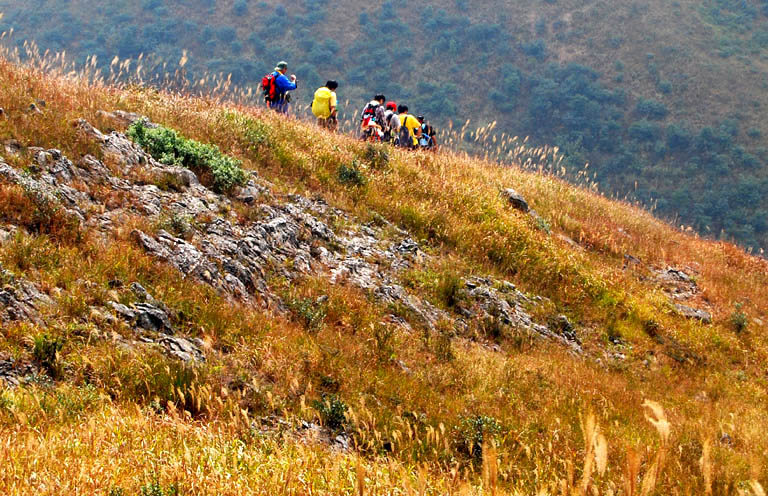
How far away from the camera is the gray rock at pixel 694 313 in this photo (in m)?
12.1

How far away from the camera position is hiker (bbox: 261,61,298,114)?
17.1m

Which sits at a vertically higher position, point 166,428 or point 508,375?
point 166,428

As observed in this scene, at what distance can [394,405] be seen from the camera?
228 inches

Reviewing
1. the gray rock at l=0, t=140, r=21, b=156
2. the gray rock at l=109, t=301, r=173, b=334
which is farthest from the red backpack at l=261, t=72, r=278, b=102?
the gray rock at l=109, t=301, r=173, b=334

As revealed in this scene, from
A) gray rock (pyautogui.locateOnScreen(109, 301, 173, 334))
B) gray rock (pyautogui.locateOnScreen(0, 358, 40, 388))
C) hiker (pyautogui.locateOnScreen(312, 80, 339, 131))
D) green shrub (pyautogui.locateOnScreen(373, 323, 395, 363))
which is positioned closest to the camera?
gray rock (pyautogui.locateOnScreen(0, 358, 40, 388))

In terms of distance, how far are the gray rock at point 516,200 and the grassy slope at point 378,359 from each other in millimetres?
655

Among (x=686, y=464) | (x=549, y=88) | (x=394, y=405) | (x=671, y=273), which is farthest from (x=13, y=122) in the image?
(x=549, y=88)

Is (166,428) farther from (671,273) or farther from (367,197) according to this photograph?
(671,273)

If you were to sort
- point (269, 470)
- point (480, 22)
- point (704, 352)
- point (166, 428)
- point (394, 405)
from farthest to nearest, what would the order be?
point (480, 22), point (704, 352), point (394, 405), point (166, 428), point (269, 470)

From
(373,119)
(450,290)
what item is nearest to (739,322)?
(450,290)

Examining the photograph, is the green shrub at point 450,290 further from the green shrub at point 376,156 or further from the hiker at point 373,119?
the hiker at point 373,119

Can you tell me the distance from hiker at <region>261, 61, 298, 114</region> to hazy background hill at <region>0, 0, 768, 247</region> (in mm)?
54356

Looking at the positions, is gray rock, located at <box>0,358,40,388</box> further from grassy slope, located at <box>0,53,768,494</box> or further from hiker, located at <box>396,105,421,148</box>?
hiker, located at <box>396,105,421,148</box>

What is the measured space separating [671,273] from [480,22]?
287 ft
